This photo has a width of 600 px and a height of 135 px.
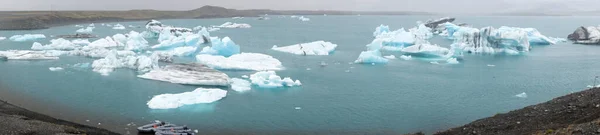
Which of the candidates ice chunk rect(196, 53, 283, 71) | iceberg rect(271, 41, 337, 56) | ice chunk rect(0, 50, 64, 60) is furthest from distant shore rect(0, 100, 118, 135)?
iceberg rect(271, 41, 337, 56)

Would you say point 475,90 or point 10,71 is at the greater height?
point 10,71

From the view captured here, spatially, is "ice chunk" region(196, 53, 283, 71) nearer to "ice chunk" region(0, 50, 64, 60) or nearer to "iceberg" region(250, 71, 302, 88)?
"iceberg" region(250, 71, 302, 88)

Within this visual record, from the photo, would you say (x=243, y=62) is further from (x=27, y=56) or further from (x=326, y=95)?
(x=27, y=56)

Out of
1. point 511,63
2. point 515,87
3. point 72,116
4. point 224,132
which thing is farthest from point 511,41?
point 72,116

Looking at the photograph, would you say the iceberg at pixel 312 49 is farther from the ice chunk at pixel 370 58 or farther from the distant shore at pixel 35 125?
the distant shore at pixel 35 125

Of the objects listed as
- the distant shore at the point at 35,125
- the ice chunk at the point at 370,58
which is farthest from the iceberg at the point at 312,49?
the distant shore at the point at 35,125

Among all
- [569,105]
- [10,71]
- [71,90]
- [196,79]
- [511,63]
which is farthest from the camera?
[511,63]

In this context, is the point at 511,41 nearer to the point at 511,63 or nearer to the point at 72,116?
the point at 511,63

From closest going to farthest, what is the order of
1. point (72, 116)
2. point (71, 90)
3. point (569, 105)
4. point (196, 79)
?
point (569, 105) < point (72, 116) < point (71, 90) < point (196, 79)
